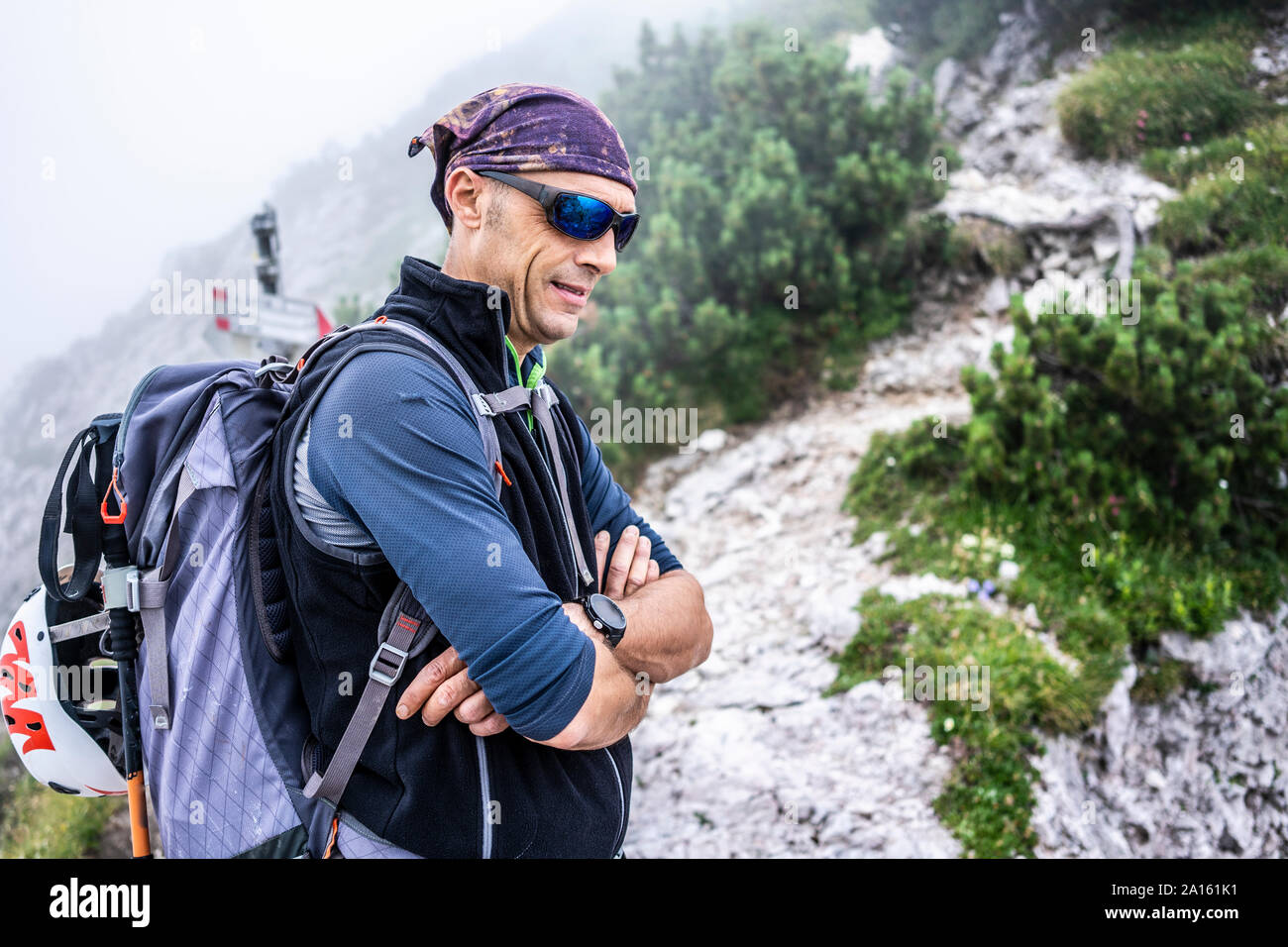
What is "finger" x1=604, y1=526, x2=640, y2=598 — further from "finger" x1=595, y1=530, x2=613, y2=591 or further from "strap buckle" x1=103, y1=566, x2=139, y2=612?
"strap buckle" x1=103, y1=566, x2=139, y2=612

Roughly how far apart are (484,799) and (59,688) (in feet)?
3.15

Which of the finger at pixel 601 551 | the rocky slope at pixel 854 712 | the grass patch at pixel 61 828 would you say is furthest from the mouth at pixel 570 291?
the grass patch at pixel 61 828

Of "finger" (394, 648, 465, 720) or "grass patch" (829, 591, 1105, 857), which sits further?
"grass patch" (829, 591, 1105, 857)

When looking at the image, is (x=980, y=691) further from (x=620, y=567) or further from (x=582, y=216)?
(x=582, y=216)

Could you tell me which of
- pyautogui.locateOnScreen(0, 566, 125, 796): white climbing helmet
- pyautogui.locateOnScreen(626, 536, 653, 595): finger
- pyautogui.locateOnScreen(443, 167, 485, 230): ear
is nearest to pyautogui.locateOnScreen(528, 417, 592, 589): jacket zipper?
pyautogui.locateOnScreen(626, 536, 653, 595): finger

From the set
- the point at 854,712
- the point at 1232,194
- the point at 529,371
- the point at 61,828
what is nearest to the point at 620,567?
the point at 529,371

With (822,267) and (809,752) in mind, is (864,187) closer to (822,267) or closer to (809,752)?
(822,267)

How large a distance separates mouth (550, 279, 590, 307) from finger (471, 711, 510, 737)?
95cm

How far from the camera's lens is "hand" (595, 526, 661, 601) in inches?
82.2

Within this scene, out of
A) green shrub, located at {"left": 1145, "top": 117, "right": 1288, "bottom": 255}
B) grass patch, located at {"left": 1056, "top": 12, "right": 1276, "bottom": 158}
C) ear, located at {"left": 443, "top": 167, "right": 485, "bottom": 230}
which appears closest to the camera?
ear, located at {"left": 443, "top": 167, "right": 485, "bottom": 230}

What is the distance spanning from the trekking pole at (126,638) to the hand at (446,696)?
57 cm

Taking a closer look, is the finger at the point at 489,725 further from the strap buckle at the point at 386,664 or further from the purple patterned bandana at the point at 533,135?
the purple patterned bandana at the point at 533,135
